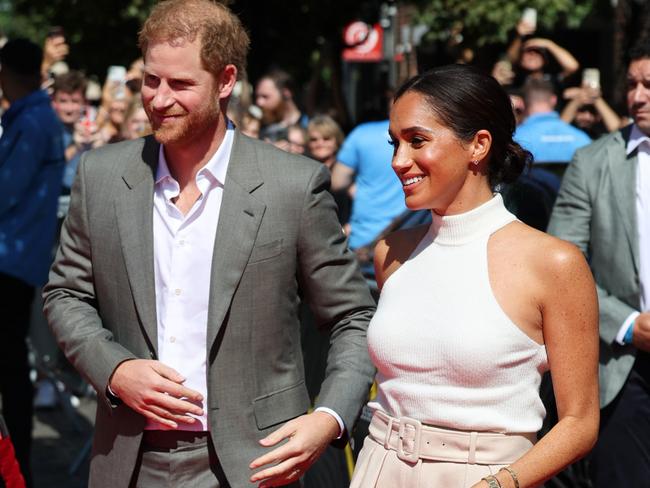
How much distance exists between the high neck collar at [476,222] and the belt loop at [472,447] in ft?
1.69

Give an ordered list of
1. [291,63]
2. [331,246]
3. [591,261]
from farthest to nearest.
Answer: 1. [291,63]
2. [591,261]
3. [331,246]

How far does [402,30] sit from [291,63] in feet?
61.5

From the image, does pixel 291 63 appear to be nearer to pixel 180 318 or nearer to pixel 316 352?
pixel 316 352

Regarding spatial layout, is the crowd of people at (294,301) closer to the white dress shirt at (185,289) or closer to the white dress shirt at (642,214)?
the white dress shirt at (185,289)

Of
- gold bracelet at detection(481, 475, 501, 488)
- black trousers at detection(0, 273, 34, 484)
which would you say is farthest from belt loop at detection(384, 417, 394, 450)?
black trousers at detection(0, 273, 34, 484)

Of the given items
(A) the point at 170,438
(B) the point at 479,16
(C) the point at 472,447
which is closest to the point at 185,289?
(A) the point at 170,438

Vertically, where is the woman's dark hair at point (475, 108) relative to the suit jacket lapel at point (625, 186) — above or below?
above

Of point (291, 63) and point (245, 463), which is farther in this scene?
point (291, 63)

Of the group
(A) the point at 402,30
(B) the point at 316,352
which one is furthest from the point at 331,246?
(A) the point at 402,30

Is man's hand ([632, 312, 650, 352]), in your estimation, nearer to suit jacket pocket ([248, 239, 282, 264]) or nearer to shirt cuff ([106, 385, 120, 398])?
suit jacket pocket ([248, 239, 282, 264])

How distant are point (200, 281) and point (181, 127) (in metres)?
0.43

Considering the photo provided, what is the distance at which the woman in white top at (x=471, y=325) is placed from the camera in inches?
120

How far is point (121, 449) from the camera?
11.2 feet

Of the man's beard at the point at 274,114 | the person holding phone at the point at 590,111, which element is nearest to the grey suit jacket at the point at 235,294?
the man's beard at the point at 274,114
